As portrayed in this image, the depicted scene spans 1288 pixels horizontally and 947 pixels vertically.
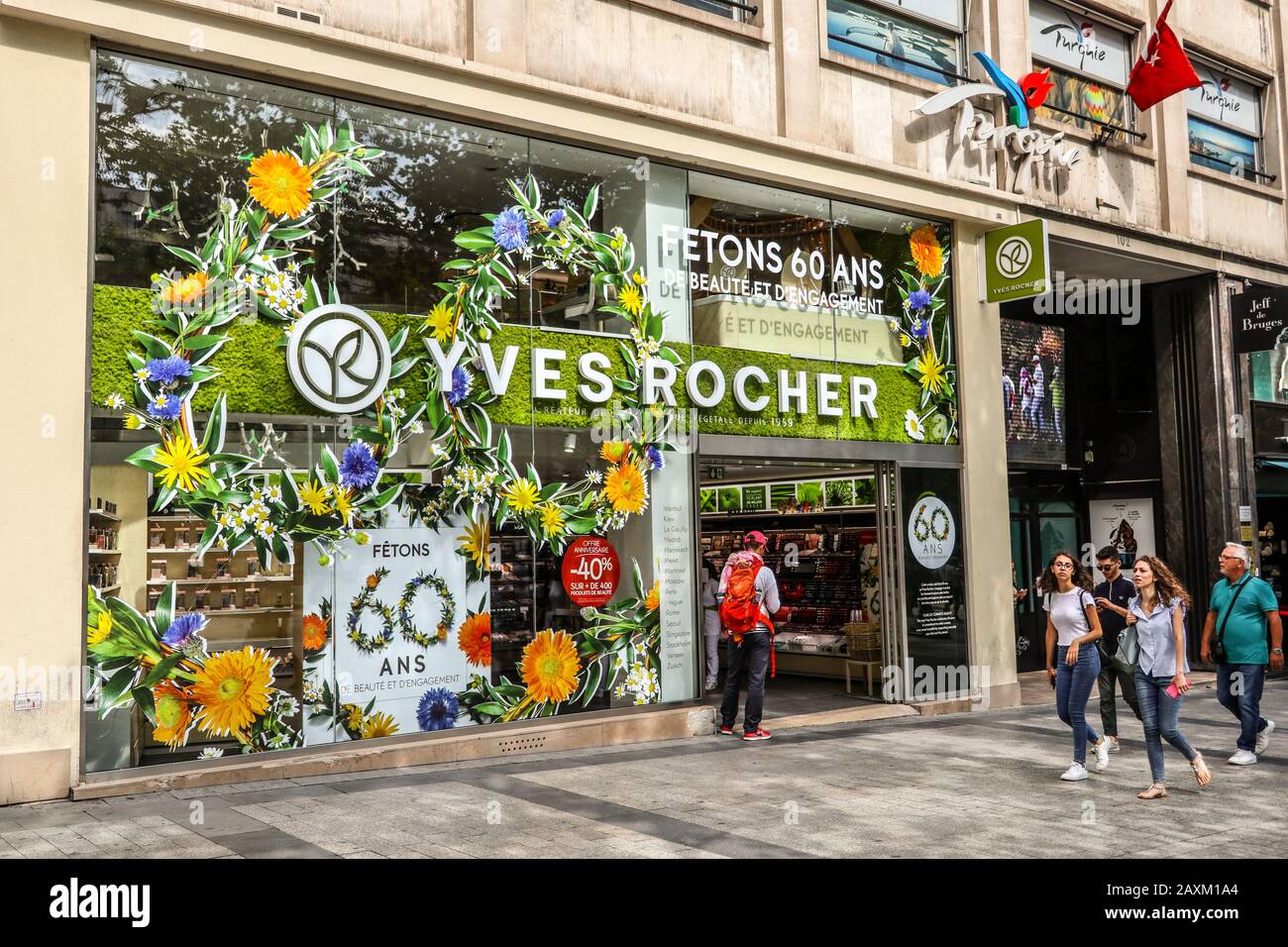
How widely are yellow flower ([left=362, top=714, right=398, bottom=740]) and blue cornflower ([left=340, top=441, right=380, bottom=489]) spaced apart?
189cm

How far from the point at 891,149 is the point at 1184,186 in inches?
253

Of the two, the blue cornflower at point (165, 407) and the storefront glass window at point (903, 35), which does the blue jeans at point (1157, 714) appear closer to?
the blue cornflower at point (165, 407)

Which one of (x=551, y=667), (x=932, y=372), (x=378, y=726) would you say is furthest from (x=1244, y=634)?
(x=378, y=726)

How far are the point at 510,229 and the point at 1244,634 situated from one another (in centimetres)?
727

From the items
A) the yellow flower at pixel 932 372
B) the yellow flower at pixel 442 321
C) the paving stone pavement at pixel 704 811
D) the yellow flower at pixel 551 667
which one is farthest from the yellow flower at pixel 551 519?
the yellow flower at pixel 932 372

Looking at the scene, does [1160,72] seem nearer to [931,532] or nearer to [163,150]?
[931,532]

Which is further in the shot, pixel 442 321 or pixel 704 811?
pixel 442 321

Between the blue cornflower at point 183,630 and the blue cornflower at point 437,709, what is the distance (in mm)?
1951

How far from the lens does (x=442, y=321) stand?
10.2m

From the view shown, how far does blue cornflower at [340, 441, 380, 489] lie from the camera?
959 centimetres

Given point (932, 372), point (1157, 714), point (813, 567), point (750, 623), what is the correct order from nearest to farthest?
1. point (1157, 714)
2. point (750, 623)
3. point (932, 372)
4. point (813, 567)

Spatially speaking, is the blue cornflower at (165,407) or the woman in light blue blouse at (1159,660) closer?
the woman in light blue blouse at (1159,660)

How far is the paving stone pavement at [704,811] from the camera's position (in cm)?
676

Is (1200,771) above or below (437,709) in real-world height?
below
